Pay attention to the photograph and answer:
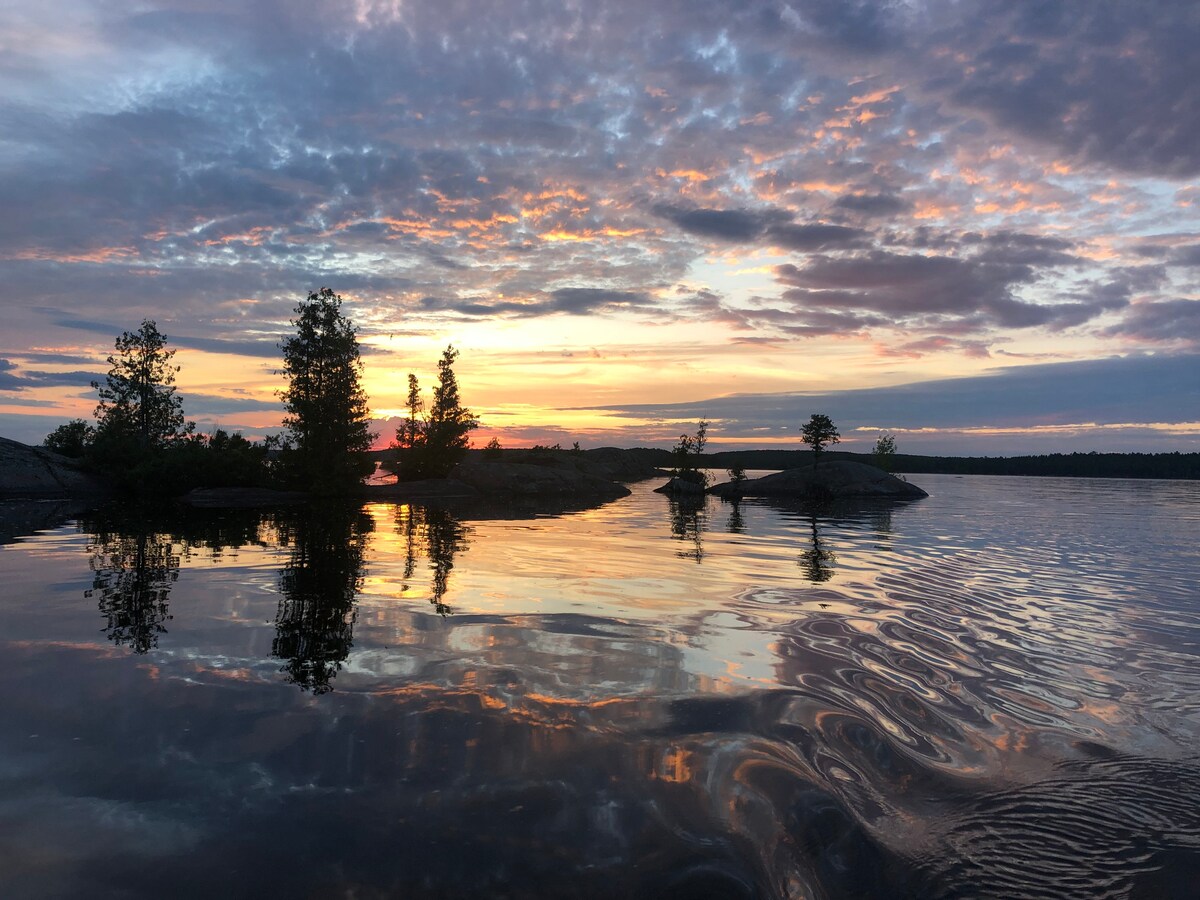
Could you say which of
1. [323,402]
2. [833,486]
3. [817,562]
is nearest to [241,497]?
[323,402]

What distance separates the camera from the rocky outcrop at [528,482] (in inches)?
1592

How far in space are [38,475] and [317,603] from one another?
100 feet

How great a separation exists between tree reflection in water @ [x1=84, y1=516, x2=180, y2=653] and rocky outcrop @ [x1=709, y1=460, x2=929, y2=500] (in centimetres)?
3358

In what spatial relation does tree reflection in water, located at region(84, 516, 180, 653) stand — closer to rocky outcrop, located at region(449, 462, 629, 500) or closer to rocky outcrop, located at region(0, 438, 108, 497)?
rocky outcrop, located at region(0, 438, 108, 497)

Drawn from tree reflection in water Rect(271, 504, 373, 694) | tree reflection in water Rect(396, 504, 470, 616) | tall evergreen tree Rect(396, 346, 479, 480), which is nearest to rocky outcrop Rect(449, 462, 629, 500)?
tall evergreen tree Rect(396, 346, 479, 480)

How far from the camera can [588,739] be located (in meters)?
4.69

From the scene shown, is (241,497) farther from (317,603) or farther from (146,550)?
(317,603)

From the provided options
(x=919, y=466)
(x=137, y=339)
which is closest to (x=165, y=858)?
(x=137, y=339)

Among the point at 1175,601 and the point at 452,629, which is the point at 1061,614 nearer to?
the point at 1175,601

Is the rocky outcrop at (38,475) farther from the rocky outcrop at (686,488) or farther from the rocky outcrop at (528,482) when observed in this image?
the rocky outcrop at (686,488)

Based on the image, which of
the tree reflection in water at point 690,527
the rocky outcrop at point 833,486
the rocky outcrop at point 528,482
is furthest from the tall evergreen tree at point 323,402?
the rocky outcrop at point 833,486

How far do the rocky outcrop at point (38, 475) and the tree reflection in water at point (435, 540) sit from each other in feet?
55.2

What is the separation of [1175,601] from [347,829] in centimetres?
1195

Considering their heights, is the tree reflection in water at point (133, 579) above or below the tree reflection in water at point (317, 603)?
above
